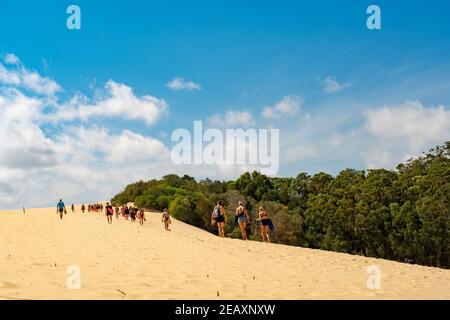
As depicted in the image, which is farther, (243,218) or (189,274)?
(243,218)

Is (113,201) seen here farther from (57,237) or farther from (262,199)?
(57,237)

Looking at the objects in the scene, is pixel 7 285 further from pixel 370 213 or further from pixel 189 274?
pixel 370 213

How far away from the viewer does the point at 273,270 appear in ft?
45.5

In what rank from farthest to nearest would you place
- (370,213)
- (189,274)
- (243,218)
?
(370,213) → (243,218) → (189,274)

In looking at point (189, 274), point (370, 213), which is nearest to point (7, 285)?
point (189, 274)

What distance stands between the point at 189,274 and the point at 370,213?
162 feet

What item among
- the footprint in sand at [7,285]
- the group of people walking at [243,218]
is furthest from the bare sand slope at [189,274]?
the group of people walking at [243,218]

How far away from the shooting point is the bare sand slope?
9.48m

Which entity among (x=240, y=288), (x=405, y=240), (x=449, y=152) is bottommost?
(x=405, y=240)

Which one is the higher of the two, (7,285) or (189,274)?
(7,285)

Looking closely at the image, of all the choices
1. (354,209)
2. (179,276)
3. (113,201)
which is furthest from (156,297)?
(113,201)

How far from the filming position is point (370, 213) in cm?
5800

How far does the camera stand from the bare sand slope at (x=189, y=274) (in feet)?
31.1
